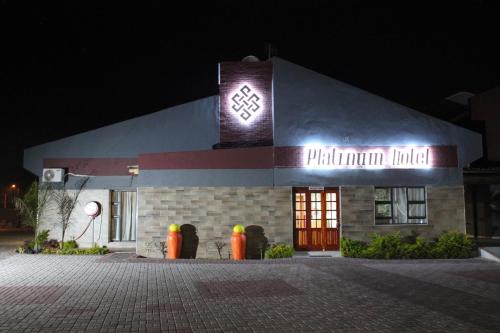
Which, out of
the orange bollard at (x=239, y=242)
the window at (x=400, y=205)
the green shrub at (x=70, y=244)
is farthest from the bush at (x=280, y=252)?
the green shrub at (x=70, y=244)

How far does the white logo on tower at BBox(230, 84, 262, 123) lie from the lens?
1595 centimetres

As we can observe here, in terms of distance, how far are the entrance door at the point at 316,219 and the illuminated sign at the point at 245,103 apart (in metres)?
3.17

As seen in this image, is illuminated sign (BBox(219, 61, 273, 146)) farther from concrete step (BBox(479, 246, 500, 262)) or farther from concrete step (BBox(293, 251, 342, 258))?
concrete step (BBox(479, 246, 500, 262))

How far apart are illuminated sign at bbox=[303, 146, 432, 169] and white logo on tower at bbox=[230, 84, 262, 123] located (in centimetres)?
235

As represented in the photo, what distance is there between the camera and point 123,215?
708 inches

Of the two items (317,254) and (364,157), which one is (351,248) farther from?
(364,157)

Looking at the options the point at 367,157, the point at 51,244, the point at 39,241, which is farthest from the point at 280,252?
the point at 39,241

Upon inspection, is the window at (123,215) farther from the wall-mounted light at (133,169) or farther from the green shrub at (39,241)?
the green shrub at (39,241)

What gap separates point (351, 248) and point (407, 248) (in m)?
1.86

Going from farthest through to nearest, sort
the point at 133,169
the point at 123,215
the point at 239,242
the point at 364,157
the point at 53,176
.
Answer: the point at 123,215
the point at 133,169
the point at 53,176
the point at 364,157
the point at 239,242

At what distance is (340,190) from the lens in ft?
51.0

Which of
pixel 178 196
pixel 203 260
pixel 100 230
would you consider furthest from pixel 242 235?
pixel 100 230

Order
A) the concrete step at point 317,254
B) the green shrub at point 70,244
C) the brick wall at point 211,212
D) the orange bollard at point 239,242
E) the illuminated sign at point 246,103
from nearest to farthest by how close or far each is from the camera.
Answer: the orange bollard at point 239,242 < the concrete step at point 317,254 < the brick wall at point 211,212 < the illuminated sign at point 246,103 < the green shrub at point 70,244

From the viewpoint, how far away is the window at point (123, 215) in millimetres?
17859
